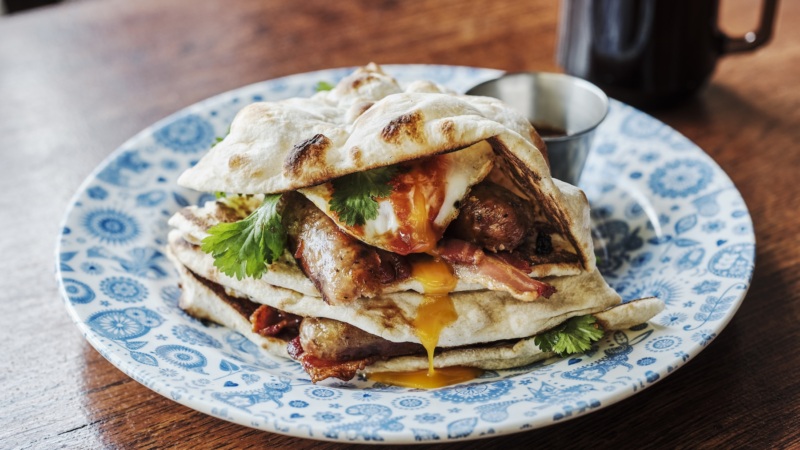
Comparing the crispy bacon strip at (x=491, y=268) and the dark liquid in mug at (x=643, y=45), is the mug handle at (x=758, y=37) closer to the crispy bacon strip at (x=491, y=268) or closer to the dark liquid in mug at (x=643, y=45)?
the dark liquid in mug at (x=643, y=45)

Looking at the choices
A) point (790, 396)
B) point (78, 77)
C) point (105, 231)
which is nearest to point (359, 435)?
point (790, 396)

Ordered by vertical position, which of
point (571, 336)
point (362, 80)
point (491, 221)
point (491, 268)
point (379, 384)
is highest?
point (362, 80)

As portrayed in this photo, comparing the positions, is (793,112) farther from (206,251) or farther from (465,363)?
(206,251)

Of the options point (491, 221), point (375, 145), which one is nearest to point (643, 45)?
point (491, 221)

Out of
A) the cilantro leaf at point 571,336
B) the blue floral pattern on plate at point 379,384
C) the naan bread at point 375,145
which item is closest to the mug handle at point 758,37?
the blue floral pattern on plate at point 379,384

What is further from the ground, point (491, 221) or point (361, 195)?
point (361, 195)

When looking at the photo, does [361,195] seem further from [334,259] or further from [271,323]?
[271,323]

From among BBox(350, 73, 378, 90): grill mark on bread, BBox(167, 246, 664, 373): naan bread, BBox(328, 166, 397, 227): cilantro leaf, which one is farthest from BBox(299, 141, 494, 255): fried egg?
BBox(350, 73, 378, 90): grill mark on bread
